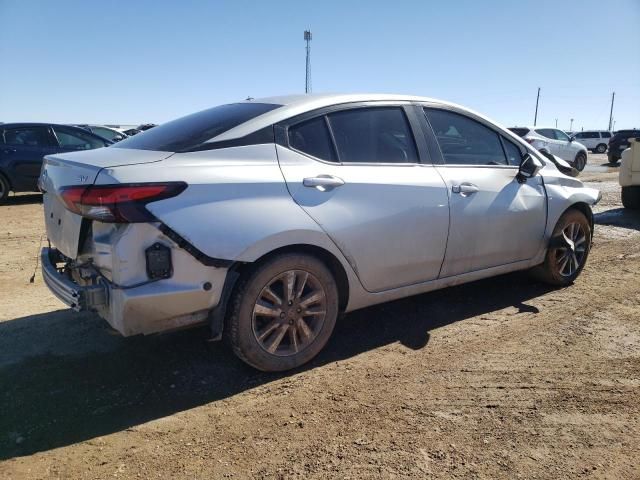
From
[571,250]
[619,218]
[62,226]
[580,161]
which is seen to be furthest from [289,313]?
[580,161]

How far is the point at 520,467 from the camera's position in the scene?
2.34 metres

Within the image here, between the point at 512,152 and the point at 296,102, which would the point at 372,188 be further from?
the point at 512,152

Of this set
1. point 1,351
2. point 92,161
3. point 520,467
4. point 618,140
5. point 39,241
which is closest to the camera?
point 520,467

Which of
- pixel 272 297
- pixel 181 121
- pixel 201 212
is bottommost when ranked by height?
pixel 272 297

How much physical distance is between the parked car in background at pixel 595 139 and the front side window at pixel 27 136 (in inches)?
1363

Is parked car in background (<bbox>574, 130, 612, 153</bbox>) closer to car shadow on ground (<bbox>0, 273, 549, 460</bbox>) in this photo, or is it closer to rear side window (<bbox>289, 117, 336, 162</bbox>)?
car shadow on ground (<bbox>0, 273, 549, 460</bbox>)

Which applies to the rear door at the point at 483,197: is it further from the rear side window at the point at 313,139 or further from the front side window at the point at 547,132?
the front side window at the point at 547,132

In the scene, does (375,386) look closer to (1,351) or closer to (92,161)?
(92,161)

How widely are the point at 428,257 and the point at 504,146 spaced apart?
1384mm

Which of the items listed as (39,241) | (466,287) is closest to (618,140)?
(466,287)

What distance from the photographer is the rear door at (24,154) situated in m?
9.73

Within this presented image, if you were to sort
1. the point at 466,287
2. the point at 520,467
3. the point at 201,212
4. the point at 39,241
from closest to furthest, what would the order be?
the point at 520,467 → the point at 201,212 → the point at 466,287 → the point at 39,241

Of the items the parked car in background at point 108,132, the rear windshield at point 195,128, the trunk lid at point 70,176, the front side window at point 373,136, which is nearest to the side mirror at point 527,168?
the front side window at point 373,136

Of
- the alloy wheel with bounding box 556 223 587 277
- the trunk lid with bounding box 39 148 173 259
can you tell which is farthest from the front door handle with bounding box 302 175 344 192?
the alloy wheel with bounding box 556 223 587 277
